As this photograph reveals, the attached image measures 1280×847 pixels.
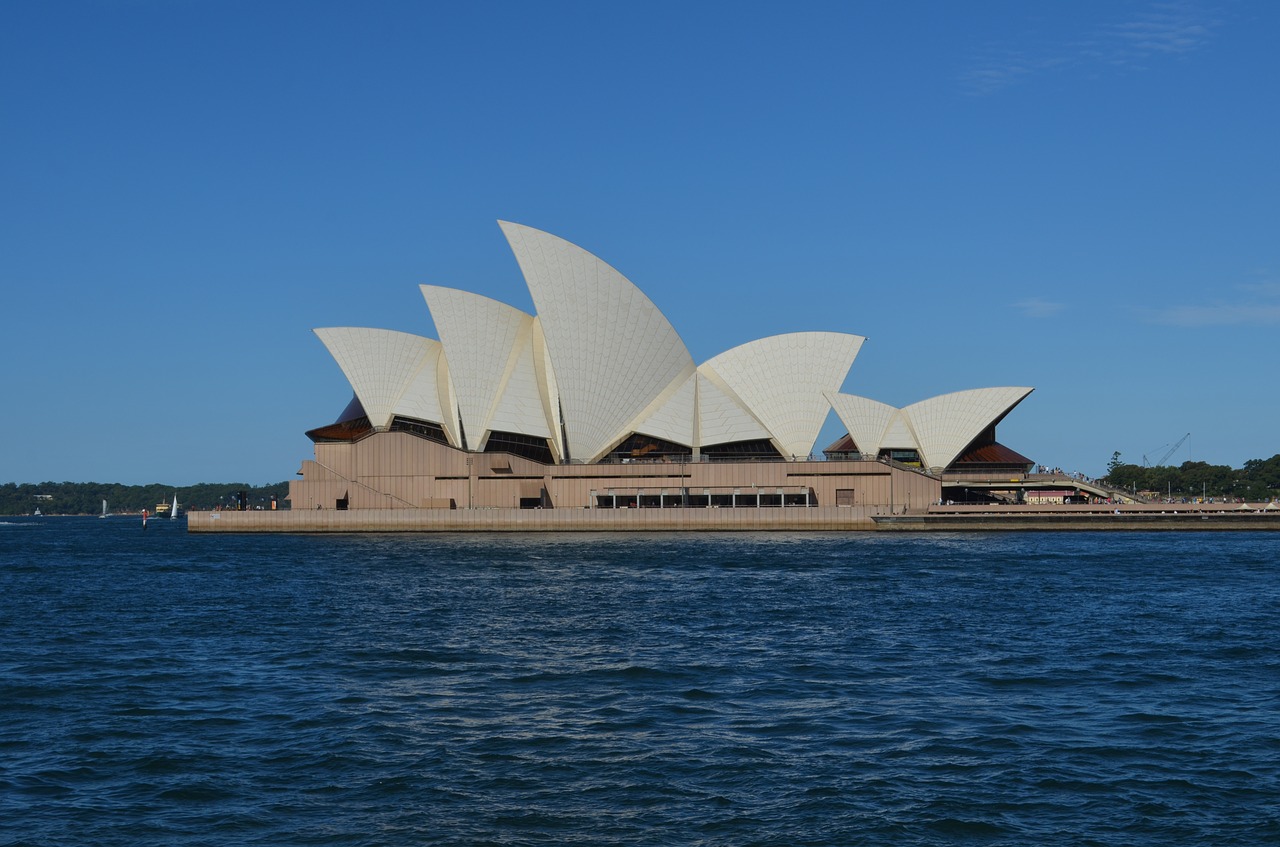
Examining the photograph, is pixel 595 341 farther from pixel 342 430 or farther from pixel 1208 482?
pixel 1208 482

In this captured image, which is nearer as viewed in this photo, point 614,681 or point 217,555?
point 614,681

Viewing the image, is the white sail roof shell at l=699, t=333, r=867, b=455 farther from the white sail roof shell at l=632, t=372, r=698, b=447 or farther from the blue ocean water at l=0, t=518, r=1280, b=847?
the blue ocean water at l=0, t=518, r=1280, b=847

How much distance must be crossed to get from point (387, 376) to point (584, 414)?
1143cm

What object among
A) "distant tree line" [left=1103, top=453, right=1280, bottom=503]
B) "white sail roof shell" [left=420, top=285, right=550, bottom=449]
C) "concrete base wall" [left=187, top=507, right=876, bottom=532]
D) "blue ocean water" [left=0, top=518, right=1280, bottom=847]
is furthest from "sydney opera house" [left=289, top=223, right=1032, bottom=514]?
"distant tree line" [left=1103, top=453, right=1280, bottom=503]

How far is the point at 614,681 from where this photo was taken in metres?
17.4

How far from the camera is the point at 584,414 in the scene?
65.9 meters

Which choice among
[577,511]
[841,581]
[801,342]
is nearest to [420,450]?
[577,511]

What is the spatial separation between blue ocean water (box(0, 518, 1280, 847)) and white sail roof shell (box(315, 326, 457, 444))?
35364mm

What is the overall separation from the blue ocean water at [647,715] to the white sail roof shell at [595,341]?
33.1 meters

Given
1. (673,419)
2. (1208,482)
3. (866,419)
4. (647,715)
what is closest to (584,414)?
(673,419)

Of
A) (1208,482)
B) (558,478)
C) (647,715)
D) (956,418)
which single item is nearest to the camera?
(647,715)

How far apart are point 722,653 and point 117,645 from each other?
1118 centimetres

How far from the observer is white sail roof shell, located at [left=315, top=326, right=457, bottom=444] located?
6688cm

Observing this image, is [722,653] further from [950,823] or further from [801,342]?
[801,342]
